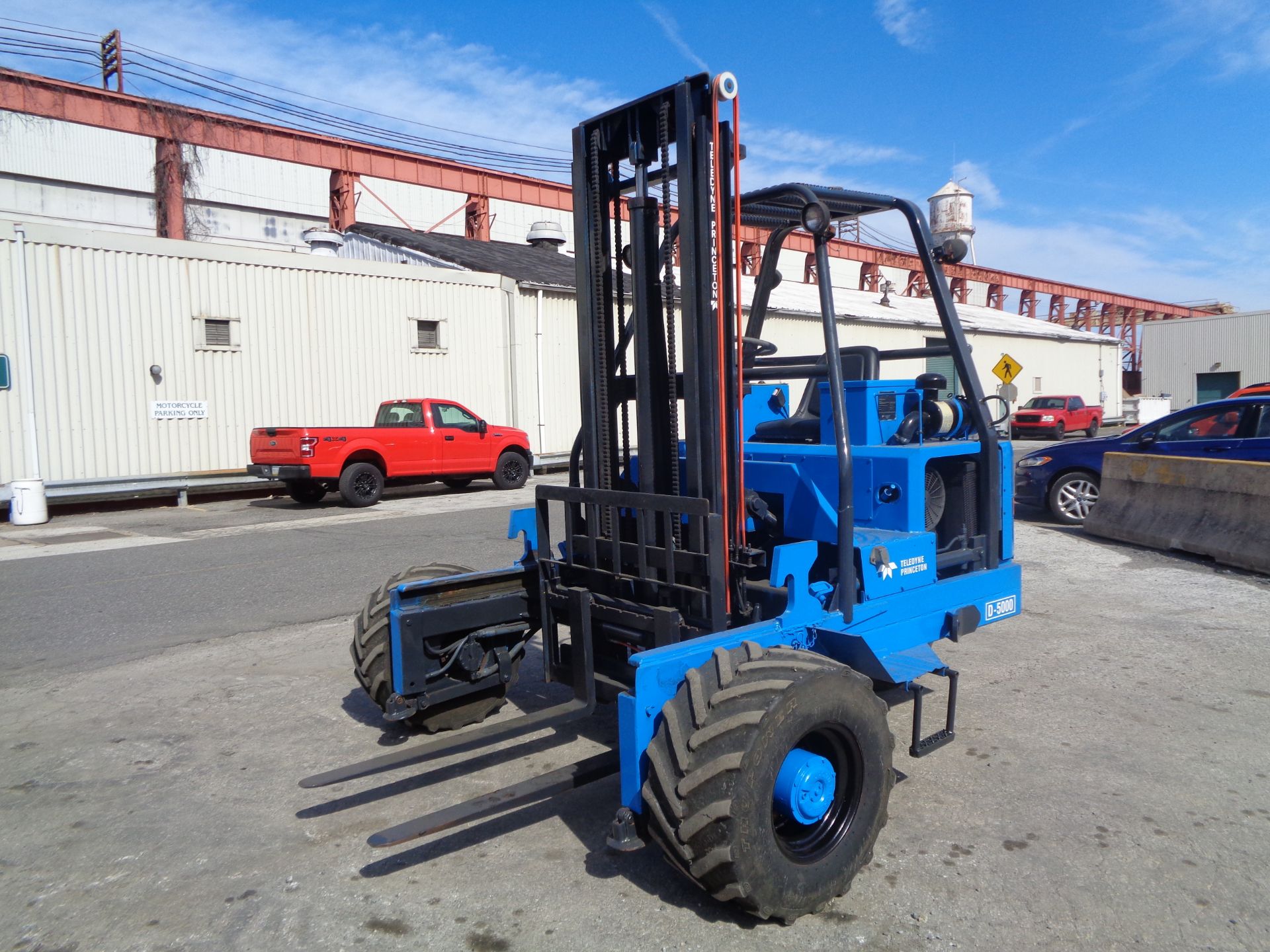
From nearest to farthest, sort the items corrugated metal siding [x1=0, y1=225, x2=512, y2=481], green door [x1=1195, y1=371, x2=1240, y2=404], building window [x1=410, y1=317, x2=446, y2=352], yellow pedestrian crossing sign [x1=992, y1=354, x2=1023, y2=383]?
corrugated metal siding [x1=0, y1=225, x2=512, y2=481] → building window [x1=410, y1=317, x2=446, y2=352] → yellow pedestrian crossing sign [x1=992, y1=354, x2=1023, y2=383] → green door [x1=1195, y1=371, x2=1240, y2=404]

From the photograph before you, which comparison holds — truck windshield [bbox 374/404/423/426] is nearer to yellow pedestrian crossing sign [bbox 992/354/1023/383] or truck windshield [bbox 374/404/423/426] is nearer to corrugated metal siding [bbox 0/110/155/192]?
yellow pedestrian crossing sign [bbox 992/354/1023/383]

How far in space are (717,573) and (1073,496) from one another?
9.88 m

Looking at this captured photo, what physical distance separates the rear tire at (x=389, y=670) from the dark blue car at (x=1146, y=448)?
908 centimetres

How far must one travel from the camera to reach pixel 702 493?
3.99m

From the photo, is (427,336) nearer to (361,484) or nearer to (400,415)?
(400,415)

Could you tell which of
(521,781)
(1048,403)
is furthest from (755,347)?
(1048,403)

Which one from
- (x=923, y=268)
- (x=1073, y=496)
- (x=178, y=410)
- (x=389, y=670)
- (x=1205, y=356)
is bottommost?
(x=389, y=670)

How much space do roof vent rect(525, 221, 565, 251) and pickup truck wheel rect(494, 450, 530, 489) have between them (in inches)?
542

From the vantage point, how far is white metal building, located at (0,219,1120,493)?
647 inches

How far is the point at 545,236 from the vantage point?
31422 mm

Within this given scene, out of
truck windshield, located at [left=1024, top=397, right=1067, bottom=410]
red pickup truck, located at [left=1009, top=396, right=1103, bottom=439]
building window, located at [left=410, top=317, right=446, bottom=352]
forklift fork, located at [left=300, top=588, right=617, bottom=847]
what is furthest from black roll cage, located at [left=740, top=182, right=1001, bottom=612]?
truck windshield, located at [left=1024, top=397, right=1067, bottom=410]

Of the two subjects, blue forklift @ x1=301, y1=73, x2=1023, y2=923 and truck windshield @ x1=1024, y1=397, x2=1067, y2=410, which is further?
truck windshield @ x1=1024, y1=397, x2=1067, y2=410

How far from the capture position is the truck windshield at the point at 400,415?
58.6 feet

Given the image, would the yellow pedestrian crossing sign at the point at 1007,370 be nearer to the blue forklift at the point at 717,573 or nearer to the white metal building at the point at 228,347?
the white metal building at the point at 228,347
